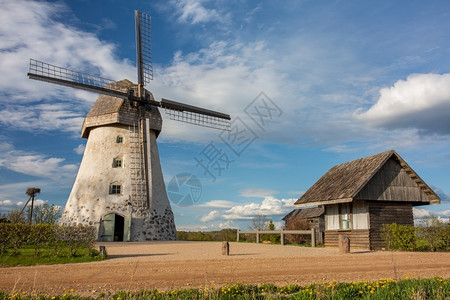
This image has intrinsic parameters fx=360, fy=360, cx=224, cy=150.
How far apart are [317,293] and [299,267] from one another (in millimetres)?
4986

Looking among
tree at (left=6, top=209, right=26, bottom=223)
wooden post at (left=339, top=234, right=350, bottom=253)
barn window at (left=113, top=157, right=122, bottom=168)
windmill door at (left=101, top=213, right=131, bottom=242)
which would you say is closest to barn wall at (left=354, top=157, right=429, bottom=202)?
wooden post at (left=339, top=234, right=350, bottom=253)

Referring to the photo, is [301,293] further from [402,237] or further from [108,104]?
[108,104]

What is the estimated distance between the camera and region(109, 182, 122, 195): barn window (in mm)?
27188

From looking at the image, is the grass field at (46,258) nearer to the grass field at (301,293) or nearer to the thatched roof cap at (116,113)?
the grass field at (301,293)

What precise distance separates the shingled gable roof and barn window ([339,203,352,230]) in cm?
128

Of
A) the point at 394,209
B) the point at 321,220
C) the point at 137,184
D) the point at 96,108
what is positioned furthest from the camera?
the point at 321,220

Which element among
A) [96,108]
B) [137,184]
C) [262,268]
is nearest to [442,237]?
[262,268]

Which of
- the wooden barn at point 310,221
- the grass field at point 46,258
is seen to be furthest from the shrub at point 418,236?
the grass field at point 46,258

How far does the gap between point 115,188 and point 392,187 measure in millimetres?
19183

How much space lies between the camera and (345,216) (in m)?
22.2

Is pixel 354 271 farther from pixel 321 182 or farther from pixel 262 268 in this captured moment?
pixel 321 182

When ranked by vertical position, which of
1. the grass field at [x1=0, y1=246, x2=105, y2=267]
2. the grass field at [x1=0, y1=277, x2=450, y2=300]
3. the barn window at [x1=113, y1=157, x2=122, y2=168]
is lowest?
the grass field at [x1=0, y1=246, x2=105, y2=267]

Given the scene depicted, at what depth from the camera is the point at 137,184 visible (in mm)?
27375

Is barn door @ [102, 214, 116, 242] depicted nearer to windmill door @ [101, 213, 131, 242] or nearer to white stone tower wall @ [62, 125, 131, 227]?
windmill door @ [101, 213, 131, 242]
